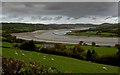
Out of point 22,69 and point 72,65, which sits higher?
point 22,69

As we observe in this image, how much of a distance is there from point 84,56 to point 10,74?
11610mm

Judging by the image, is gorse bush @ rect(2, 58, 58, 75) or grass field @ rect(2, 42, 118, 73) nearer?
gorse bush @ rect(2, 58, 58, 75)

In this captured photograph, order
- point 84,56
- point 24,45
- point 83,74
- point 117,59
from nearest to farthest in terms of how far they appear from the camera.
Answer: point 83,74, point 117,59, point 84,56, point 24,45

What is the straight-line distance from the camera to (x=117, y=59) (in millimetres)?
20078

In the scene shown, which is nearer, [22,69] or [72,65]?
[22,69]

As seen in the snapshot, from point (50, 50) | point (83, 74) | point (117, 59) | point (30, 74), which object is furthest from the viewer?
point (50, 50)

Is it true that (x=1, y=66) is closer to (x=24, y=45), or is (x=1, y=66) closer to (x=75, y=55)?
(x=75, y=55)

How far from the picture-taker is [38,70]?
39.7ft

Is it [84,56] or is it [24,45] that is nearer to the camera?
[84,56]

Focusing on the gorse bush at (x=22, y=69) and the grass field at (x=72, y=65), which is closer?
the gorse bush at (x=22, y=69)

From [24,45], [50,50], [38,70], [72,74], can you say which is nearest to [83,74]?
[72,74]

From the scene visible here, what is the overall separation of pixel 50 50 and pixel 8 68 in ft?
40.8

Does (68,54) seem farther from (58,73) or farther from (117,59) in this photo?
(58,73)

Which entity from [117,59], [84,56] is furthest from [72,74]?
[84,56]
